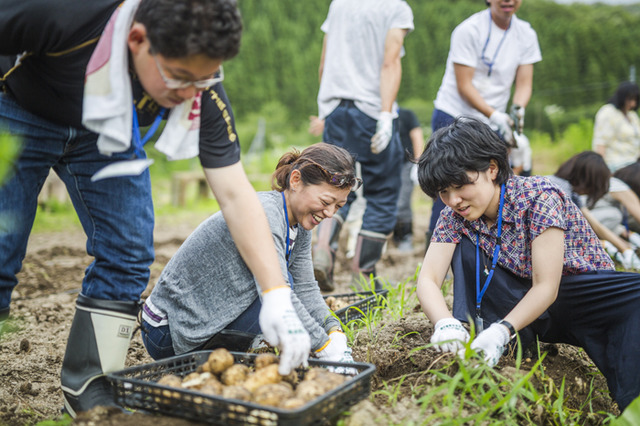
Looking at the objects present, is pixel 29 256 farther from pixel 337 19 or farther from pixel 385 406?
pixel 385 406

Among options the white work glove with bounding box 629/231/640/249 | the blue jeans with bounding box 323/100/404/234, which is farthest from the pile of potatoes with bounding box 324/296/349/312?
the white work glove with bounding box 629/231/640/249

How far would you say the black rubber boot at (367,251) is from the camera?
376 cm

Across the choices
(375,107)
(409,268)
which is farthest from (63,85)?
(409,268)

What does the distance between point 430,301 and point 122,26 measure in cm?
137

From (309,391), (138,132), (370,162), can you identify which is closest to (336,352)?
(309,391)

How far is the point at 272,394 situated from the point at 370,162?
238 cm

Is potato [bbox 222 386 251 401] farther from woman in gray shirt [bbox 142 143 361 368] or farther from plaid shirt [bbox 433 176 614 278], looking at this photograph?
plaid shirt [bbox 433 176 614 278]

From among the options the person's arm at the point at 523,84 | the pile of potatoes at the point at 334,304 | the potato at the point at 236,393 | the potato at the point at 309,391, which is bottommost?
the pile of potatoes at the point at 334,304

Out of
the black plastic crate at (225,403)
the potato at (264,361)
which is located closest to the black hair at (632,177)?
the black plastic crate at (225,403)

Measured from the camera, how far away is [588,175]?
13.7 ft

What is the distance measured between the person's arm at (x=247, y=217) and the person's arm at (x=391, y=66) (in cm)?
216

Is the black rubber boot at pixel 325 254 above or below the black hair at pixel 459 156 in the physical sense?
below

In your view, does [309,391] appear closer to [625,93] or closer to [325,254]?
[325,254]

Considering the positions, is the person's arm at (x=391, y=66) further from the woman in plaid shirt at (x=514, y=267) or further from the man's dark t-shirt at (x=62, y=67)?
the man's dark t-shirt at (x=62, y=67)
